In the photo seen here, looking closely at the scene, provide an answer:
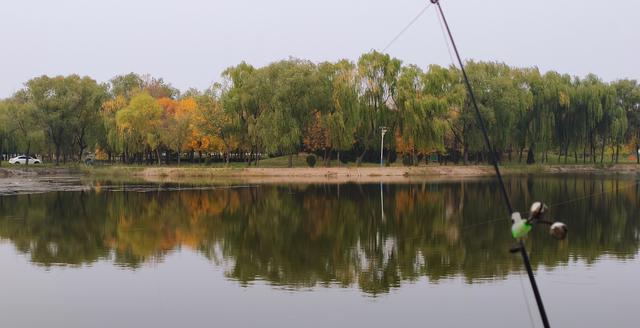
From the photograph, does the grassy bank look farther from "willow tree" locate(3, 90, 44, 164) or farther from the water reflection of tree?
the water reflection of tree

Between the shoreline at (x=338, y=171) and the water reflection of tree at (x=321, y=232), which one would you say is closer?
the water reflection of tree at (x=321, y=232)

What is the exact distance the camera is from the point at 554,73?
3095 inches

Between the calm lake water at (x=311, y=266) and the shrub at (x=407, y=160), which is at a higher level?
the shrub at (x=407, y=160)

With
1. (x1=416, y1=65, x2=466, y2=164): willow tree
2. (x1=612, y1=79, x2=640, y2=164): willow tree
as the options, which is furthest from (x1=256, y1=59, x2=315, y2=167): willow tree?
(x1=612, y1=79, x2=640, y2=164): willow tree

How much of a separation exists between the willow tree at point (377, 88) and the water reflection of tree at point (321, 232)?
76.2 ft

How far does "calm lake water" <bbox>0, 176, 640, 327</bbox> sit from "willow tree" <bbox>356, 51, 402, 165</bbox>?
30.6m

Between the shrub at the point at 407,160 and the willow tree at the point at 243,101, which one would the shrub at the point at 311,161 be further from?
the shrub at the point at 407,160

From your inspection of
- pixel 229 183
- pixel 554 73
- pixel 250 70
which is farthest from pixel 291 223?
pixel 554 73

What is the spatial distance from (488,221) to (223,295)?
53.4 feet

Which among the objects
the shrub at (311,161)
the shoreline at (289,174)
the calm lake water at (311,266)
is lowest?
the calm lake water at (311,266)

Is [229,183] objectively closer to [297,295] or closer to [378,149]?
[378,149]

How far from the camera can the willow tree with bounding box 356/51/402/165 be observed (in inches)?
2714

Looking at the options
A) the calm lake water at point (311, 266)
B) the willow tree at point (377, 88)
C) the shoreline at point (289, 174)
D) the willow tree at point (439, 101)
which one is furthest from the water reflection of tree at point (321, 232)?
the willow tree at point (377, 88)

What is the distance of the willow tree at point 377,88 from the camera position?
6894 cm
